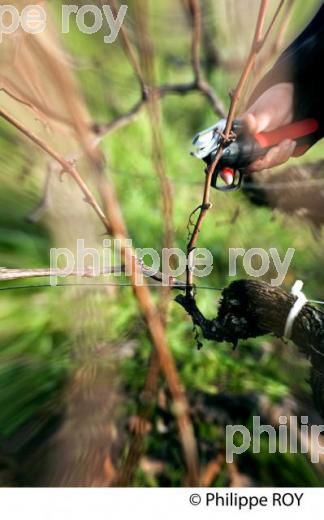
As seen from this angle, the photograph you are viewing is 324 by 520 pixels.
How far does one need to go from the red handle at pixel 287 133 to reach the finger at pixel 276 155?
1 cm

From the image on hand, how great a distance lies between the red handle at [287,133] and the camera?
3.08ft

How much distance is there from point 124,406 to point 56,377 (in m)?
0.19

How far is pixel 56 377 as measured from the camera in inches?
55.8

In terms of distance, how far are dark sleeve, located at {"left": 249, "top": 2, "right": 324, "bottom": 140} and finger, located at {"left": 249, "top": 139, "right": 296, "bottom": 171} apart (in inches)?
2.0

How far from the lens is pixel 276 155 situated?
0.98 m

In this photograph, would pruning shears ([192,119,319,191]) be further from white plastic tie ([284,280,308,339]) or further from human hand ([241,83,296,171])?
white plastic tie ([284,280,308,339])

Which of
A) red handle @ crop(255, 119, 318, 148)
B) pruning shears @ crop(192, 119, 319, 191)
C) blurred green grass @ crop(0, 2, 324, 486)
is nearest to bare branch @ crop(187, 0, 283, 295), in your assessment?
pruning shears @ crop(192, 119, 319, 191)

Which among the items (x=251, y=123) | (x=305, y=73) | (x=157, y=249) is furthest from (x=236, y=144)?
(x=157, y=249)

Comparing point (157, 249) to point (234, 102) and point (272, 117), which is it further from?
point (234, 102)

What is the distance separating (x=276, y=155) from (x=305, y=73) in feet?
0.62

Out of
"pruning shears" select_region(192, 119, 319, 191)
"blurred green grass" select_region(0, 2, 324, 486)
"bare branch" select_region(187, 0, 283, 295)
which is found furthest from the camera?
"blurred green grass" select_region(0, 2, 324, 486)

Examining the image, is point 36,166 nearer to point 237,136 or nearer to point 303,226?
point 237,136

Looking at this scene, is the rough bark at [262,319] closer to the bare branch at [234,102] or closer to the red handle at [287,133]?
the bare branch at [234,102]

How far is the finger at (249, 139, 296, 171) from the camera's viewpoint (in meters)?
0.96
